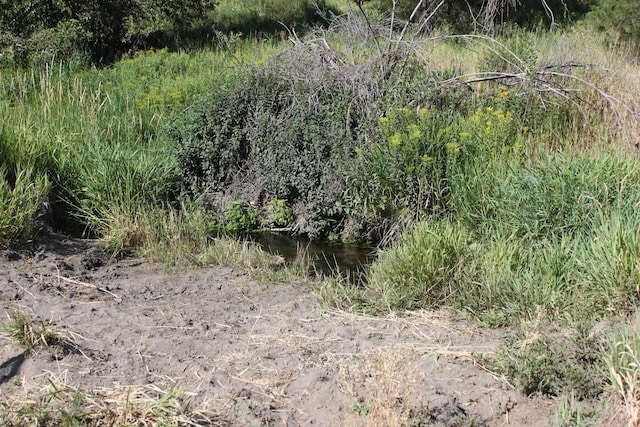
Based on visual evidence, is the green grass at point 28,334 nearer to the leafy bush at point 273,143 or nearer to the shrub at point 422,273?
the shrub at point 422,273

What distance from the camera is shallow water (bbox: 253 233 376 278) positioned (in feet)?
26.5

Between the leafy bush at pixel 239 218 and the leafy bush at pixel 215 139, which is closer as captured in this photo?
the leafy bush at pixel 239 218

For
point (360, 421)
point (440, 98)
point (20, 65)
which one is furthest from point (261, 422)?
point (20, 65)

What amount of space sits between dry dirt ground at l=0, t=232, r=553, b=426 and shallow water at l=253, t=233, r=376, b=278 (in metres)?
1.14

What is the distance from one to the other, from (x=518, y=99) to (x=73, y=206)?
5.27 metres

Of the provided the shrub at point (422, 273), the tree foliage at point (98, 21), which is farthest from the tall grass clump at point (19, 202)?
the tree foliage at point (98, 21)

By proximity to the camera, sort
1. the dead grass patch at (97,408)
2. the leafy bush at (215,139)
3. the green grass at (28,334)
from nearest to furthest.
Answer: the dead grass patch at (97,408) < the green grass at (28,334) < the leafy bush at (215,139)

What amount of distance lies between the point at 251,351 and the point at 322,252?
337cm

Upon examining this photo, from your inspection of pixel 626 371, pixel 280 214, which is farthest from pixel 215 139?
pixel 626 371

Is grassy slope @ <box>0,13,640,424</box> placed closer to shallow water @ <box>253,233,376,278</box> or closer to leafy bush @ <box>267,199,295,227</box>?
shallow water @ <box>253,233,376,278</box>

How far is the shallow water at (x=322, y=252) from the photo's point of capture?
8.09m

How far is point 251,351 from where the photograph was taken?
5.30m

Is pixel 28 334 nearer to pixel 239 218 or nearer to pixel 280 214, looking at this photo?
pixel 239 218

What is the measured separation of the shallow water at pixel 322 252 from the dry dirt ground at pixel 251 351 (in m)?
1.14
